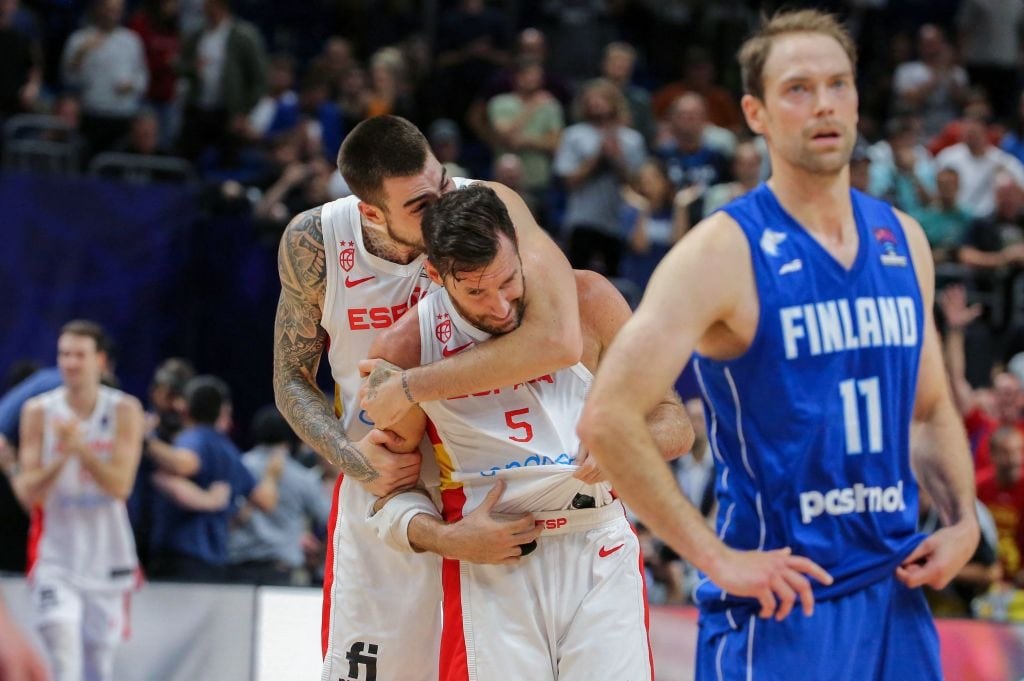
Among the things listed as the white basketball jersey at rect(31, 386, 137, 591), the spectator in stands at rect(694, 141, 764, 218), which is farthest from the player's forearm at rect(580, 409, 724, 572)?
the spectator in stands at rect(694, 141, 764, 218)

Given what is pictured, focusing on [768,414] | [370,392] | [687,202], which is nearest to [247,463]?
[687,202]

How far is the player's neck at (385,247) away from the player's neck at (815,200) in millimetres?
1613

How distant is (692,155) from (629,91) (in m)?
1.53

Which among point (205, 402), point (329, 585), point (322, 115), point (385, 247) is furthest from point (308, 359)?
point (322, 115)

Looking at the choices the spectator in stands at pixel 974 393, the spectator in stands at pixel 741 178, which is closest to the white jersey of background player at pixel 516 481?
the spectator in stands at pixel 974 393

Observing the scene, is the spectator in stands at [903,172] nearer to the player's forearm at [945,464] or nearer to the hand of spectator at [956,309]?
the hand of spectator at [956,309]

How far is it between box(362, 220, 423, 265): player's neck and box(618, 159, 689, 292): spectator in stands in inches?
273

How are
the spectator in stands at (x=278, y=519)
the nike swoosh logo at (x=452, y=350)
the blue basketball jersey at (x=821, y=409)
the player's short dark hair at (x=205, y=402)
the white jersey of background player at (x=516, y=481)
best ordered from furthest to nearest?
the spectator in stands at (x=278, y=519) → the player's short dark hair at (x=205, y=402) → the nike swoosh logo at (x=452, y=350) → the white jersey of background player at (x=516, y=481) → the blue basketball jersey at (x=821, y=409)

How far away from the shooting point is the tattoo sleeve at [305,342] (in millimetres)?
4957

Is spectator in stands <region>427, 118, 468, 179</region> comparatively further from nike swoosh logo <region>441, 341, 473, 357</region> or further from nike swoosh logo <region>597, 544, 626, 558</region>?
nike swoosh logo <region>597, 544, 626, 558</region>

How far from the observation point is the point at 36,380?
31.2 ft

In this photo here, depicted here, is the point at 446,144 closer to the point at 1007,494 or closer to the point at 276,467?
the point at 276,467

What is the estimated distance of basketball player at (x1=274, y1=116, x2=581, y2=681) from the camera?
4.66 metres

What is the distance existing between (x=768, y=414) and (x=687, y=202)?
8.46 meters
